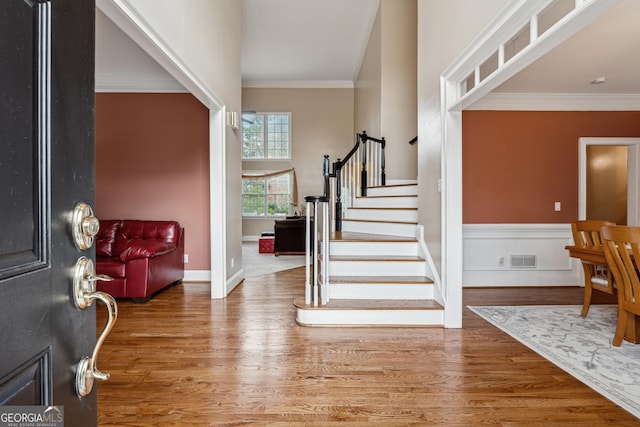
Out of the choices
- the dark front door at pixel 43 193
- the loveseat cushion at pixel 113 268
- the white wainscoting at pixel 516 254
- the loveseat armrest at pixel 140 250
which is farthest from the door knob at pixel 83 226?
the white wainscoting at pixel 516 254

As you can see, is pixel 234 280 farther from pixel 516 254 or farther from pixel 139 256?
pixel 516 254

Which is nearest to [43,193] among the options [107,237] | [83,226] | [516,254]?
[83,226]

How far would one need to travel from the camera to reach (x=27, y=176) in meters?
0.55

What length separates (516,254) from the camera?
4.87m

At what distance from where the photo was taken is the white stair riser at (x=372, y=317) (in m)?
3.15

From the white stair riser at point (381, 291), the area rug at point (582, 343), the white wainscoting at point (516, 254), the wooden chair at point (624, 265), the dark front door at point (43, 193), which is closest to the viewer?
the dark front door at point (43, 193)

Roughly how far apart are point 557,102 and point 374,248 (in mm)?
3429

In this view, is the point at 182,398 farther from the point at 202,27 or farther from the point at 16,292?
the point at 202,27

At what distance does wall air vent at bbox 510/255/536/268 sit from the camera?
4863mm

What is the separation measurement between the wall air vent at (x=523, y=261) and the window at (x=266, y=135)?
5.66 m

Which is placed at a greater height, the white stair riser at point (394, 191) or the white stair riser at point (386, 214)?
the white stair riser at point (394, 191)

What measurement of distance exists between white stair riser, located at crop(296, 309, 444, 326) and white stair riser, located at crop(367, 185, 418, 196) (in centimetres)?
173

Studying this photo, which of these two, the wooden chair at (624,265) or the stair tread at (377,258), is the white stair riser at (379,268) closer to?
the stair tread at (377,258)

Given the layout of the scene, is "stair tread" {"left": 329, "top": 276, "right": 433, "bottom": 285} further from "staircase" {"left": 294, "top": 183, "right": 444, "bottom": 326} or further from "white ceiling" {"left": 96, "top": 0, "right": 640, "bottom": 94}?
"white ceiling" {"left": 96, "top": 0, "right": 640, "bottom": 94}
